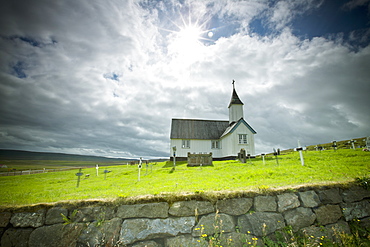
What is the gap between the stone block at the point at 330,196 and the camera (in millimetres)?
5090

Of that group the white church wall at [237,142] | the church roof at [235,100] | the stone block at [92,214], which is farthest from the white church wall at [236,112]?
the stone block at [92,214]

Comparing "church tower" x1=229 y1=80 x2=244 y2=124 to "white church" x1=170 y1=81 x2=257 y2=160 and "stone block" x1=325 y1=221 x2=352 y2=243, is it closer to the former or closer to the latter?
"white church" x1=170 y1=81 x2=257 y2=160

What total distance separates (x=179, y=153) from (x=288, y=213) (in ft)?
89.5

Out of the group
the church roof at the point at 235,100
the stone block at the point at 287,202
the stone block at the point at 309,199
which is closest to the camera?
the stone block at the point at 287,202

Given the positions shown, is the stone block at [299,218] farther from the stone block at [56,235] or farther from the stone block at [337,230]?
the stone block at [56,235]

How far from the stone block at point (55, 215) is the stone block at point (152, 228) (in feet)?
5.29

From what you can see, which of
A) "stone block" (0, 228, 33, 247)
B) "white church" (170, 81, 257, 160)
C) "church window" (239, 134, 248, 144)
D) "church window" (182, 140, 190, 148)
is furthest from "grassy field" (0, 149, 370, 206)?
"church window" (182, 140, 190, 148)

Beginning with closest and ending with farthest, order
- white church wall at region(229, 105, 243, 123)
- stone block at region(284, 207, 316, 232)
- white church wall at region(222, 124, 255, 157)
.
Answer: stone block at region(284, 207, 316, 232) → white church wall at region(222, 124, 255, 157) → white church wall at region(229, 105, 243, 123)

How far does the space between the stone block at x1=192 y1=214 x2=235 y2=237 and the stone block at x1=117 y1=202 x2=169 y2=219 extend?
0.92m

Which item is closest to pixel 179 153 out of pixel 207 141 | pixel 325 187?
pixel 207 141

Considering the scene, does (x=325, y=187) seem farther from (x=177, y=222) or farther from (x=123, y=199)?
(x=123, y=199)

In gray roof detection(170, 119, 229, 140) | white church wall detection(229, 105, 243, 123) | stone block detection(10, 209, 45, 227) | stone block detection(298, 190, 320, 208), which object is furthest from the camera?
gray roof detection(170, 119, 229, 140)

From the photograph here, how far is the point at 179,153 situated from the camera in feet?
104

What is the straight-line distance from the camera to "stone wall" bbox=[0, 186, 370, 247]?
4.09m
